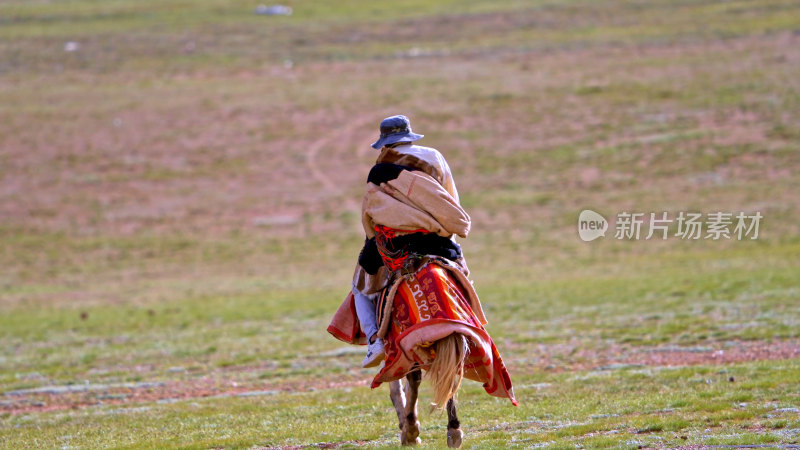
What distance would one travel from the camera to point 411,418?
7.14m

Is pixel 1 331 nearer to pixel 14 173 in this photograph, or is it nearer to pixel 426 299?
pixel 426 299

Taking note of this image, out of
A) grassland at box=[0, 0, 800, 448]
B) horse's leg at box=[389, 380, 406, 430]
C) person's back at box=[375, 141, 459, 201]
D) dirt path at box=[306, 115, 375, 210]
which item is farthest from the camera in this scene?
dirt path at box=[306, 115, 375, 210]

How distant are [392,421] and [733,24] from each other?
43.2 m

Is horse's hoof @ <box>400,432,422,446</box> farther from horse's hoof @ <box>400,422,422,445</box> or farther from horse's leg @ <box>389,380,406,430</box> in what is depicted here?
horse's leg @ <box>389,380,406,430</box>

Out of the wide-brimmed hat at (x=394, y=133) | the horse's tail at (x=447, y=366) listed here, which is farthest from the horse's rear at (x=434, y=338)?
the wide-brimmed hat at (x=394, y=133)

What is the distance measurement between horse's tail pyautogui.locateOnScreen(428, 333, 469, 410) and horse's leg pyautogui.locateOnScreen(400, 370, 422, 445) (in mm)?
269

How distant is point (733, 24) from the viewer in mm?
47250

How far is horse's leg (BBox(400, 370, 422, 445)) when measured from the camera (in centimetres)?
712

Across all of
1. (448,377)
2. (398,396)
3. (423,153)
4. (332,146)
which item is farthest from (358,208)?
(448,377)

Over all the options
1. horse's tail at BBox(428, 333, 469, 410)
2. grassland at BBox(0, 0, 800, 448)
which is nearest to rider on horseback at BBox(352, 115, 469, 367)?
horse's tail at BBox(428, 333, 469, 410)

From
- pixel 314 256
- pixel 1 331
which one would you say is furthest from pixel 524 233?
pixel 1 331

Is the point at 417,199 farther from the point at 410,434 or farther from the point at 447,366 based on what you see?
the point at 410,434

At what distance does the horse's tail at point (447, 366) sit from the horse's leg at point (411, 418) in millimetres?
269

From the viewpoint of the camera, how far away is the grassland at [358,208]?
30.0 feet
